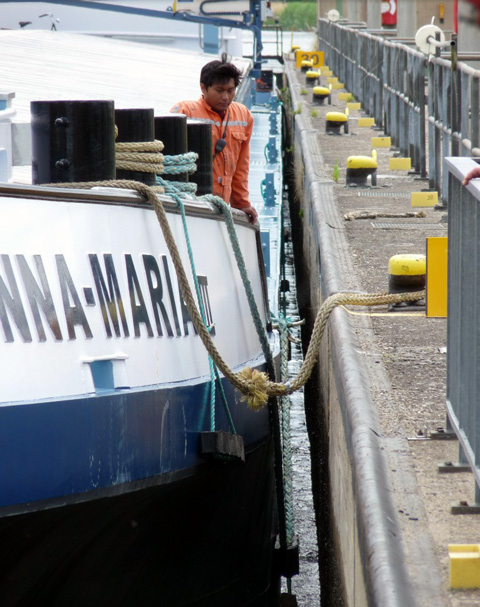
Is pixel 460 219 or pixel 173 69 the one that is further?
pixel 173 69

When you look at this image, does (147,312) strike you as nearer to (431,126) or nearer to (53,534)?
(53,534)

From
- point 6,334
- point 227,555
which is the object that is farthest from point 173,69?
point 6,334

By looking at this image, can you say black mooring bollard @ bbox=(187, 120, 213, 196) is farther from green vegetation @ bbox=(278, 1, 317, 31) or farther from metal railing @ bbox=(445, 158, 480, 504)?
green vegetation @ bbox=(278, 1, 317, 31)

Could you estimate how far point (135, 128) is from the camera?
445 cm

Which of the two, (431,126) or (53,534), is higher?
(431,126)

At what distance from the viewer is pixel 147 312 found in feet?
12.9

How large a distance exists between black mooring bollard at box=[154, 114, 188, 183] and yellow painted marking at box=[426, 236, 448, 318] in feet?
3.62

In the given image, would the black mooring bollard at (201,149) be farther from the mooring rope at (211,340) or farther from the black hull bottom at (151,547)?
the black hull bottom at (151,547)

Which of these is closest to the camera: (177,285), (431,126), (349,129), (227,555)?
(177,285)

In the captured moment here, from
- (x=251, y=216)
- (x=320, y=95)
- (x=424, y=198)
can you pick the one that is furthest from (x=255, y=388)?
(x=320, y=95)

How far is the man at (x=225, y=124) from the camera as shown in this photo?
6082 mm

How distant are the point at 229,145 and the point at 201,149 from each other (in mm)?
958

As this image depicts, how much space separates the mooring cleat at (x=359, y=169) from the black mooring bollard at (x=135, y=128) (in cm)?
656

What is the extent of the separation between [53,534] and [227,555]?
1.32 m
